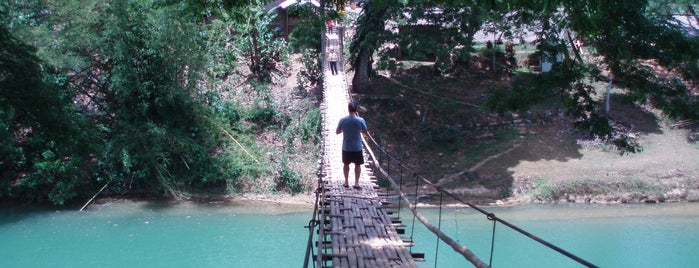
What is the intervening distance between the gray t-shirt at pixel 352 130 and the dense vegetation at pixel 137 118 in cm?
447

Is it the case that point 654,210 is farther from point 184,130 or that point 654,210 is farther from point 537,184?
point 184,130

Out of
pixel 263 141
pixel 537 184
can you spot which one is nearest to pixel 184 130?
pixel 263 141

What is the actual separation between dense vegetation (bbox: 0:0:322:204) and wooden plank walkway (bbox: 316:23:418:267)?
4090mm

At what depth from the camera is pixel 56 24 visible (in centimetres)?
900

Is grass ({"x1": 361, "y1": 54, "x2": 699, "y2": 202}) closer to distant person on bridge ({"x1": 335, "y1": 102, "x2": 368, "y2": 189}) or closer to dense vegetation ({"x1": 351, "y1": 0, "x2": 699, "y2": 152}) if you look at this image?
dense vegetation ({"x1": 351, "y1": 0, "x2": 699, "y2": 152})

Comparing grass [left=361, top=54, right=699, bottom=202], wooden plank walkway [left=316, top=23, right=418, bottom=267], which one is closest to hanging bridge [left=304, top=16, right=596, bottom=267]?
wooden plank walkway [left=316, top=23, right=418, bottom=267]

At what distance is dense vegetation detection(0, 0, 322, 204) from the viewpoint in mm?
8758

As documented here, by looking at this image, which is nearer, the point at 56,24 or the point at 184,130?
the point at 56,24

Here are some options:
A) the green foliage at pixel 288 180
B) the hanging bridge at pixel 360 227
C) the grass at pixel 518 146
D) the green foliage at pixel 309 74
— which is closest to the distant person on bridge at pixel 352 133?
the hanging bridge at pixel 360 227

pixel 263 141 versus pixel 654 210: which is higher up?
pixel 263 141

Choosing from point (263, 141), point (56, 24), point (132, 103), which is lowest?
point (263, 141)

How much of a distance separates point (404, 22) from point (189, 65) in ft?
11.1

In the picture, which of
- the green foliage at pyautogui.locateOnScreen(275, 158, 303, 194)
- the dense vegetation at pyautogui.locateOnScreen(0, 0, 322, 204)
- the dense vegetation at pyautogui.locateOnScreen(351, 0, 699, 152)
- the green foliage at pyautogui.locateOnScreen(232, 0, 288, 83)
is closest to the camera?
the dense vegetation at pyautogui.locateOnScreen(351, 0, 699, 152)

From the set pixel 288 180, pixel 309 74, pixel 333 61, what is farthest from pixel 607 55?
pixel 309 74
